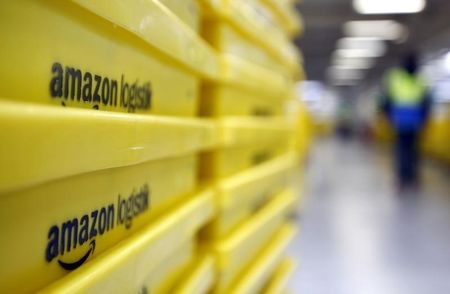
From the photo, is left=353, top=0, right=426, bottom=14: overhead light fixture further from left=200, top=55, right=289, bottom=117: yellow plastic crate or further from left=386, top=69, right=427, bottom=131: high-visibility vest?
left=200, top=55, right=289, bottom=117: yellow plastic crate

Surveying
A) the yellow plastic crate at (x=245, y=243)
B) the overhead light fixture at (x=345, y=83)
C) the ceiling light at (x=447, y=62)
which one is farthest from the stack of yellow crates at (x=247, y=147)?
the overhead light fixture at (x=345, y=83)

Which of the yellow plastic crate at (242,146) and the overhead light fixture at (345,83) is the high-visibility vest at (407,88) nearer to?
the yellow plastic crate at (242,146)

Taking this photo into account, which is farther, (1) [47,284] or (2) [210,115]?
(2) [210,115]

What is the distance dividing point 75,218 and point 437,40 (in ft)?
38.1

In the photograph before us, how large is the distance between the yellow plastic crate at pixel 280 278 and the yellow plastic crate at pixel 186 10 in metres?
1.05

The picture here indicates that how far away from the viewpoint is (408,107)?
19.5 ft

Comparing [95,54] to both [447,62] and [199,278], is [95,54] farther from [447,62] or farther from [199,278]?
[447,62]

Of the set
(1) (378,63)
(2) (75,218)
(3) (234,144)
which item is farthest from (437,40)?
(2) (75,218)

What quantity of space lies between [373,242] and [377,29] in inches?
359

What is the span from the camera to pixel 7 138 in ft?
1.59

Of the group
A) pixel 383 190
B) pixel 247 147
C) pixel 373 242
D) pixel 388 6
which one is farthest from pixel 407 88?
pixel 247 147

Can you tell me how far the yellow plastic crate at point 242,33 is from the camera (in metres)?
1.33

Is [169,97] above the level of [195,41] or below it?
below

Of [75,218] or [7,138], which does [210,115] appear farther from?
[7,138]
